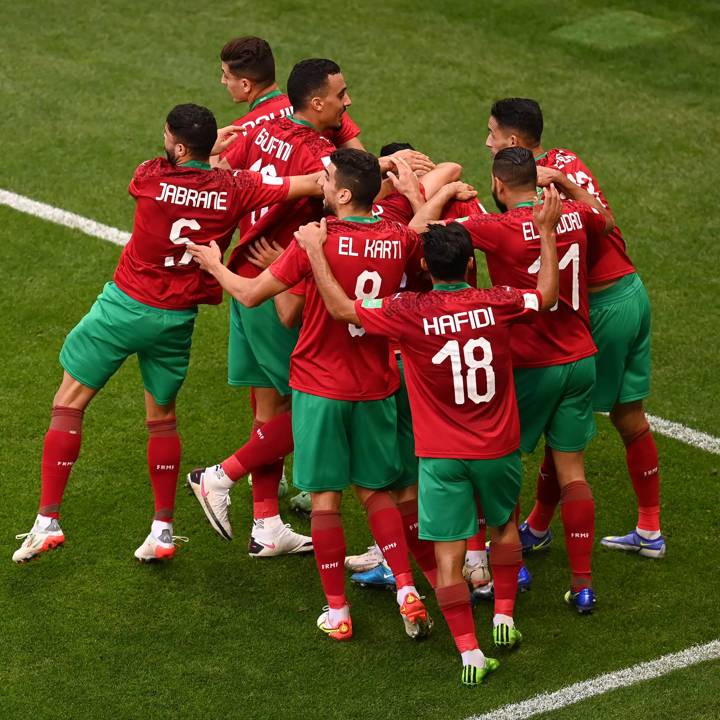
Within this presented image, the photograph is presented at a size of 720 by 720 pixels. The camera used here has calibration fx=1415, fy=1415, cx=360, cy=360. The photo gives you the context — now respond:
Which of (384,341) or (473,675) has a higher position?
(384,341)

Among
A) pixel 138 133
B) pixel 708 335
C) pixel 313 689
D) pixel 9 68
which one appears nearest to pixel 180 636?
pixel 313 689

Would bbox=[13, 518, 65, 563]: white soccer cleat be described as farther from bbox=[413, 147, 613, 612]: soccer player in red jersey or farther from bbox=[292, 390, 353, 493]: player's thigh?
bbox=[413, 147, 613, 612]: soccer player in red jersey

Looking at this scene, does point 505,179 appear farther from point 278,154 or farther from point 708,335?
point 708,335

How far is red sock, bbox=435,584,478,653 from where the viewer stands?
243 inches

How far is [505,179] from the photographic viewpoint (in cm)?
645

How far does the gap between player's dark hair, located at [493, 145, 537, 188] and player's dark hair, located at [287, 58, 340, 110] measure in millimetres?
1099

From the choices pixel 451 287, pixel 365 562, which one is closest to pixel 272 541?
pixel 365 562

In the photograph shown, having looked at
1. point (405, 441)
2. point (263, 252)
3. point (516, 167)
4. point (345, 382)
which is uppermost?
point (516, 167)

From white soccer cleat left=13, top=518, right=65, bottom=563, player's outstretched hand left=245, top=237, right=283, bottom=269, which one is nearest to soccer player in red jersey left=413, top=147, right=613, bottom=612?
player's outstretched hand left=245, top=237, right=283, bottom=269

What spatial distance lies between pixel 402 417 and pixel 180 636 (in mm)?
1474

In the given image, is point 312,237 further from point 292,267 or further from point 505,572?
point 505,572

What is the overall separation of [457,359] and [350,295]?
62 cm

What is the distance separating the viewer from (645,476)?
7266mm

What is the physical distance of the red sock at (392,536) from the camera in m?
6.51
